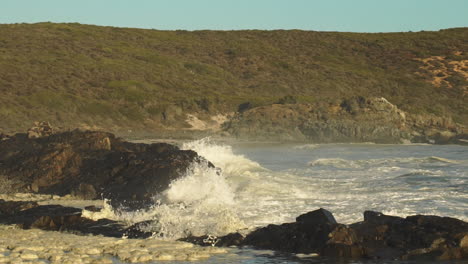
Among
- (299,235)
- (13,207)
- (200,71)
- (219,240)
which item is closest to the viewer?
(299,235)

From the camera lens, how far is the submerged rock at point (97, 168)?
24237mm

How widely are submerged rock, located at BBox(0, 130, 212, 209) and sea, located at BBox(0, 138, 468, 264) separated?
73 cm

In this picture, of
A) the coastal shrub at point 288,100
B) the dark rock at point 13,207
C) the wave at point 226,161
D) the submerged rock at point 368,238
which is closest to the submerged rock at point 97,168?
the dark rock at point 13,207

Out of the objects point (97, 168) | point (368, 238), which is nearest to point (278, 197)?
point (97, 168)

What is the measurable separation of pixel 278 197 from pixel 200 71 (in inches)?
2614

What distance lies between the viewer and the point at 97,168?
26906 mm

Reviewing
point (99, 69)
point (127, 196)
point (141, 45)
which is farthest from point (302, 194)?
point (141, 45)

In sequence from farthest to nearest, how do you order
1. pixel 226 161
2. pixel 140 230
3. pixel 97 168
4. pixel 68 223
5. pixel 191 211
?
pixel 226 161, pixel 97 168, pixel 191 211, pixel 68 223, pixel 140 230

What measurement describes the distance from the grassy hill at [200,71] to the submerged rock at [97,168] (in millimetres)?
24024

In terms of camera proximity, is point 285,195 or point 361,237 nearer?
point 361,237

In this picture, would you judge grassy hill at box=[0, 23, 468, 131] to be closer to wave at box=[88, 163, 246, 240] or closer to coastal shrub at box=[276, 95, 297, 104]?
coastal shrub at box=[276, 95, 297, 104]

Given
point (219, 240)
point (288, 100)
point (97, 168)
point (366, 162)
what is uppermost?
point (288, 100)

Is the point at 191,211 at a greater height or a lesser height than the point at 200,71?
lesser

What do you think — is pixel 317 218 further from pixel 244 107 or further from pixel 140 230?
pixel 244 107
